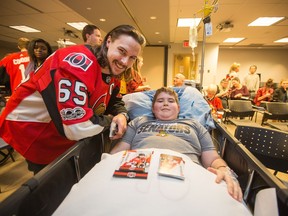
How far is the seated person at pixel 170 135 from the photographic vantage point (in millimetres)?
1163

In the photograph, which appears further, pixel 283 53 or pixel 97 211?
pixel 283 53

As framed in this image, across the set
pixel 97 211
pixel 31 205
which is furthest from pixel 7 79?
pixel 97 211

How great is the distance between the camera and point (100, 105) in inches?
42.8

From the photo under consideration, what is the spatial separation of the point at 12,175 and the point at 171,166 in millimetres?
2113

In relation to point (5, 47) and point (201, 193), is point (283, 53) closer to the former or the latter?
point (201, 193)

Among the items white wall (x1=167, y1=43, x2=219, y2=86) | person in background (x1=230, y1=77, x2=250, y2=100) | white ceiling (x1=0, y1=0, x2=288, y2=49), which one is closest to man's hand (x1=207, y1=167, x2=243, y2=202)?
white ceiling (x1=0, y1=0, x2=288, y2=49)

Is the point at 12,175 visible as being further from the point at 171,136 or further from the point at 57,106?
the point at 171,136

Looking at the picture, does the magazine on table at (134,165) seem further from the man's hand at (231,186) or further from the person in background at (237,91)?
the person in background at (237,91)

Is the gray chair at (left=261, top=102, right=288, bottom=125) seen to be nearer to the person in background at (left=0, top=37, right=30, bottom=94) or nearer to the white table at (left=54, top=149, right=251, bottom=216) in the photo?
the white table at (left=54, top=149, right=251, bottom=216)

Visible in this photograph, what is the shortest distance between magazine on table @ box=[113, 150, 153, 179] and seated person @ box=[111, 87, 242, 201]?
27 cm

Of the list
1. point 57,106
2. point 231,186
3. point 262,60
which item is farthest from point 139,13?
point 262,60

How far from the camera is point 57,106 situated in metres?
0.81

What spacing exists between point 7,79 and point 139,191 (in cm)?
203

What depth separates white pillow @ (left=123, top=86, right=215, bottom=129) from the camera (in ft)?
5.32
